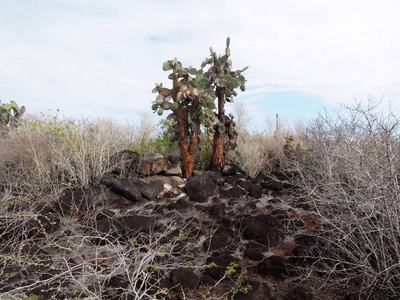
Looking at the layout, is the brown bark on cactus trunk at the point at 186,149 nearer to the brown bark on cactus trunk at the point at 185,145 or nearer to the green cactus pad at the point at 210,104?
the brown bark on cactus trunk at the point at 185,145

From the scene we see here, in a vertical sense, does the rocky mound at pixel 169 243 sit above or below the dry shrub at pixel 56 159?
below

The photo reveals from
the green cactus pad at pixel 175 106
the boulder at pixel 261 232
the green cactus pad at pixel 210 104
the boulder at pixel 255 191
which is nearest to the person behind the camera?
the boulder at pixel 261 232

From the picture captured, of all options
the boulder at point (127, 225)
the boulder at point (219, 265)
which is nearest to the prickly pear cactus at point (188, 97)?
the boulder at point (127, 225)

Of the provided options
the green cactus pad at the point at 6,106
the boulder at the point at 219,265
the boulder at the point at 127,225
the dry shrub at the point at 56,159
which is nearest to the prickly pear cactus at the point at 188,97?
the dry shrub at the point at 56,159

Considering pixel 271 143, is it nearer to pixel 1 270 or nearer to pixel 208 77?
pixel 208 77

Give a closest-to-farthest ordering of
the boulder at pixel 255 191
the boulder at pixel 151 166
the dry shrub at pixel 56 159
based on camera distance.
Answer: the dry shrub at pixel 56 159, the boulder at pixel 255 191, the boulder at pixel 151 166

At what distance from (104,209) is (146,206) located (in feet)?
2.27

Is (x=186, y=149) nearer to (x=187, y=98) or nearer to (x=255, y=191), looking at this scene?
(x=187, y=98)

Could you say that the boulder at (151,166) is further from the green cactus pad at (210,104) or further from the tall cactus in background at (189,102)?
the green cactus pad at (210,104)

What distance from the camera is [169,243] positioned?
10.7 feet

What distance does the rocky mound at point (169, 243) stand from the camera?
2844 millimetres

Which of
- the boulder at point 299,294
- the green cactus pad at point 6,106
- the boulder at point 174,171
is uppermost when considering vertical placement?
the green cactus pad at point 6,106

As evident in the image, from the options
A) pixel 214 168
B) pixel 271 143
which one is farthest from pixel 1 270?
pixel 271 143

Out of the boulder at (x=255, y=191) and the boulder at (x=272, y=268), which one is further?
the boulder at (x=255, y=191)
